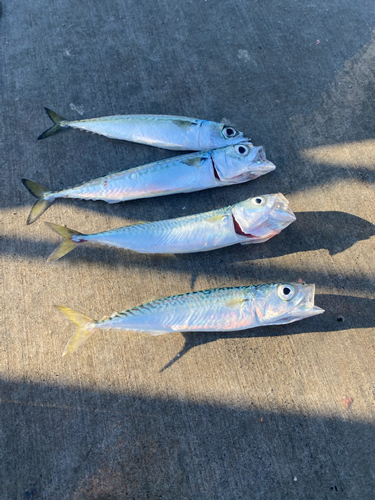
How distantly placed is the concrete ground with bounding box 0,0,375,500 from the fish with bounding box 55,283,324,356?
28 centimetres

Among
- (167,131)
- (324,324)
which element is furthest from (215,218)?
(324,324)

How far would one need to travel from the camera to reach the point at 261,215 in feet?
10.3

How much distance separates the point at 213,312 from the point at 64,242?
1634 mm

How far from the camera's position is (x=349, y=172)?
12.1ft

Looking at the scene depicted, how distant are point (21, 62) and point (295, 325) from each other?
464 cm

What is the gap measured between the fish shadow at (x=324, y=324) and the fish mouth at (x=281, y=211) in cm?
92

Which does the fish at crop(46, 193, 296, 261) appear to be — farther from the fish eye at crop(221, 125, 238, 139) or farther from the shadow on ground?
the shadow on ground

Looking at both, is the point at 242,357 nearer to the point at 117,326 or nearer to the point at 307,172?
the point at 117,326

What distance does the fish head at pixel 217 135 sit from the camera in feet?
11.8

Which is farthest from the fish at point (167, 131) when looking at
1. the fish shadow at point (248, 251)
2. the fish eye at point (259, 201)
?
the fish shadow at point (248, 251)

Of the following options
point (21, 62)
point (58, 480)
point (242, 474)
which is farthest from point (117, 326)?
point (21, 62)

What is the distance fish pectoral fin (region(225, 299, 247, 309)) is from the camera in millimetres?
2947

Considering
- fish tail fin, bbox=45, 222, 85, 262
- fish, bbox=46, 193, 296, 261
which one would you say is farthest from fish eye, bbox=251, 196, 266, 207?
fish tail fin, bbox=45, 222, 85, 262

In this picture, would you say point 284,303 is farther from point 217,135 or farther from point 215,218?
point 217,135
